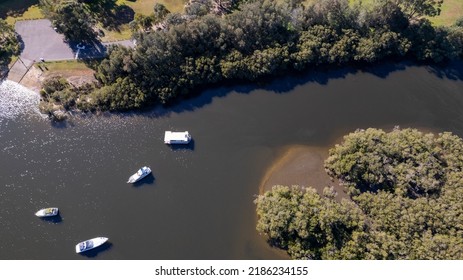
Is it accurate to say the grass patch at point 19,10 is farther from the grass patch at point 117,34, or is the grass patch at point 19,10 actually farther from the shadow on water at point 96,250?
the shadow on water at point 96,250

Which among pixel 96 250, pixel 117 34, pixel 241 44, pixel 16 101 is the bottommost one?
pixel 96 250

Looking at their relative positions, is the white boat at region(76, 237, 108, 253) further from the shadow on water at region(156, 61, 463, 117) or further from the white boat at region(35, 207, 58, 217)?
the shadow on water at region(156, 61, 463, 117)

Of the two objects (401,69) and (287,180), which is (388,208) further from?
(401,69)

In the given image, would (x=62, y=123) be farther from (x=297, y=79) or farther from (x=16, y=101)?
(x=297, y=79)

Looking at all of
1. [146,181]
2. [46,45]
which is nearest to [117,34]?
[46,45]

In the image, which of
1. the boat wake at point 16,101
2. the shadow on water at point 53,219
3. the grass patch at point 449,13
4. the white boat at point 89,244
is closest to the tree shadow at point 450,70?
the grass patch at point 449,13
